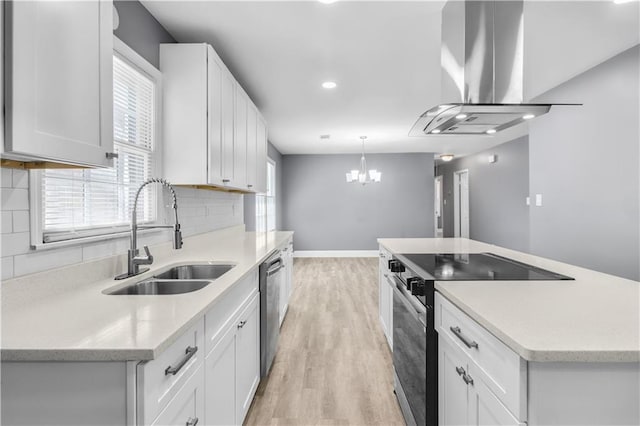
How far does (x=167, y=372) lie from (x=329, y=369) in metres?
1.85

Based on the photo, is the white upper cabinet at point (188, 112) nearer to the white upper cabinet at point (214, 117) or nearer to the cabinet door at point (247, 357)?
the white upper cabinet at point (214, 117)

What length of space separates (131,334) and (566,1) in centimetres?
287

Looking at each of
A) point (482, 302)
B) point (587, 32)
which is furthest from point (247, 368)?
point (587, 32)

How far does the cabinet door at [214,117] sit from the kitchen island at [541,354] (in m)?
1.75

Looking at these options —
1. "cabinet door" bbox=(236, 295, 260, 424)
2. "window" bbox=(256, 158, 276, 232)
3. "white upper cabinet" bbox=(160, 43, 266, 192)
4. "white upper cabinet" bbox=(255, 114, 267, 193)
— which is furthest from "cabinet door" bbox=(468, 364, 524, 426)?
"window" bbox=(256, 158, 276, 232)

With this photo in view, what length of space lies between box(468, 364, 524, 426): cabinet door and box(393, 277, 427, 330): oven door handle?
0.39 m

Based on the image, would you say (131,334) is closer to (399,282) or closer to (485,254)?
(399,282)

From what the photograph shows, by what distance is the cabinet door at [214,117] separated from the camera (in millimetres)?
2336

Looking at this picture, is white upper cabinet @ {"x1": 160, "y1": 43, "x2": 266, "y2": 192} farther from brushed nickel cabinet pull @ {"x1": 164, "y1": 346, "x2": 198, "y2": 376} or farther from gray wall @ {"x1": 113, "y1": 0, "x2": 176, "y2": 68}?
brushed nickel cabinet pull @ {"x1": 164, "y1": 346, "x2": 198, "y2": 376}

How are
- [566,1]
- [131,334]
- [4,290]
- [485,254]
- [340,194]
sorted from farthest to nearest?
[340,194], [485,254], [566,1], [4,290], [131,334]

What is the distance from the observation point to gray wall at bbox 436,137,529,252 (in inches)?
252

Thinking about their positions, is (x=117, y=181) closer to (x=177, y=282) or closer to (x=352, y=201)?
(x=177, y=282)

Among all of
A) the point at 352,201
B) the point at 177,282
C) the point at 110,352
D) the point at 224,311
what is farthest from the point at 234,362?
the point at 352,201

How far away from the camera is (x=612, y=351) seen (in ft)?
2.67
